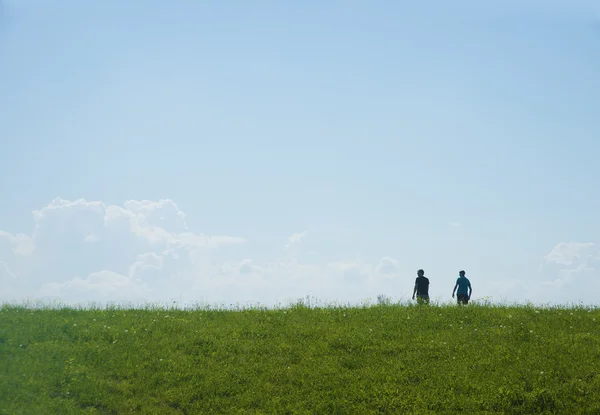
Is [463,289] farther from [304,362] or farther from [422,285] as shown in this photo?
[304,362]

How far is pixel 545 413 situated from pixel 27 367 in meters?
14.8

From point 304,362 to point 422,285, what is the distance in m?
10.2

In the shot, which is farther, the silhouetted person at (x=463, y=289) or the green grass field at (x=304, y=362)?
the silhouetted person at (x=463, y=289)

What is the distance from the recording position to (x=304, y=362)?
17.3 meters

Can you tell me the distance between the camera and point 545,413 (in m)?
14.6

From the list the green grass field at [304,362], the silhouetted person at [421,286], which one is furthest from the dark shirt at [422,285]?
the green grass field at [304,362]

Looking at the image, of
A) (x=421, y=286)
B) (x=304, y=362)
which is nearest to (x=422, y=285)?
(x=421, y=286)

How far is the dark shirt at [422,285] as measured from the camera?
25734 mm

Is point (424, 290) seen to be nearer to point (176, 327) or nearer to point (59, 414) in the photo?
point (176, 327)

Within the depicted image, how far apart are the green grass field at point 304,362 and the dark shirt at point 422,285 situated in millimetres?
4003

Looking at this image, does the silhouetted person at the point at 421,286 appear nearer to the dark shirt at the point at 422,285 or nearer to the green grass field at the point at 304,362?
the dark shirt at the point at 422,285

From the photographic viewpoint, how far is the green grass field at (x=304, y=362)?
15.4 m

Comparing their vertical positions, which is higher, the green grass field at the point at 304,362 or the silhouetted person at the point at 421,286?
the silhouetted person at the point at 421,286

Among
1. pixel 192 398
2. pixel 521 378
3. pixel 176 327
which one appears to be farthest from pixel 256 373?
pixel 521 378
